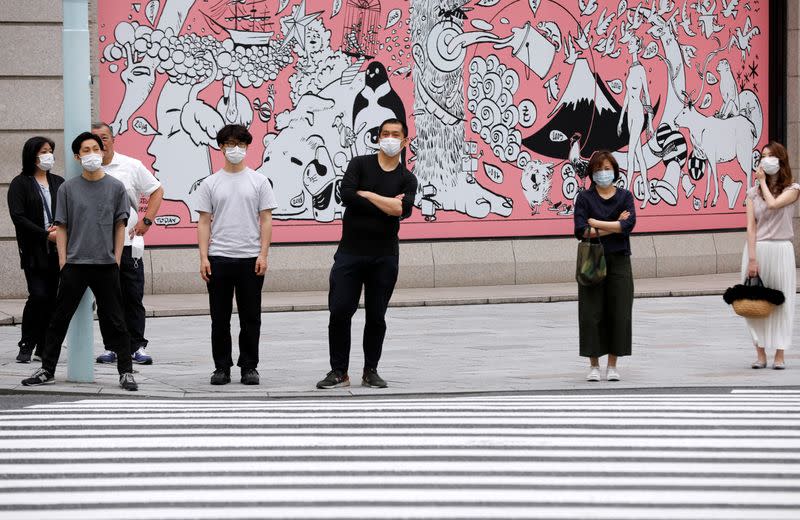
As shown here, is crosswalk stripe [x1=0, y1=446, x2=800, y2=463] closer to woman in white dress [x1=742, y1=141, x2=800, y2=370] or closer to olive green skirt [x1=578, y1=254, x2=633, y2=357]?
olive green skirt [x1=578, y1=254, x2=633, y2=357]

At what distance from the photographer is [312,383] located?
10.8 metres

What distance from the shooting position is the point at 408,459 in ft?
23.1

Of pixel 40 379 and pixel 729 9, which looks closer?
pixel 40 379

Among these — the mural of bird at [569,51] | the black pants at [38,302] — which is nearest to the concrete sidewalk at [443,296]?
the mural of bird at [569,51]

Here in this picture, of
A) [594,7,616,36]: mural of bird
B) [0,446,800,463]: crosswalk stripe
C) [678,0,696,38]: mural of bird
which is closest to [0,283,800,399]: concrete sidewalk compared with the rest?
[0,446,800,463]: crosswalk stripe

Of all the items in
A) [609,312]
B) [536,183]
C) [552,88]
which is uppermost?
[552,88]

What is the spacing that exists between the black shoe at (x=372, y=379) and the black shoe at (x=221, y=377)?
100 centimetres

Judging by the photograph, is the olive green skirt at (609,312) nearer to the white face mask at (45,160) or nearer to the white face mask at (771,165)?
the white face mask at (771,165)

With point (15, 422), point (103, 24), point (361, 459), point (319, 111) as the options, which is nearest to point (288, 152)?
point (319, 111)

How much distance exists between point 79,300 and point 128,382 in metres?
0.72

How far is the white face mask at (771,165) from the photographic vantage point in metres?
11.7

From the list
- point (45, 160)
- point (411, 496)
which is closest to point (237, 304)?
point (45, 160)

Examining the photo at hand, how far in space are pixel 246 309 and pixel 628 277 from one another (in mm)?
2811

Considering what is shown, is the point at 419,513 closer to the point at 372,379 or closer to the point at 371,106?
the point at 372,379
